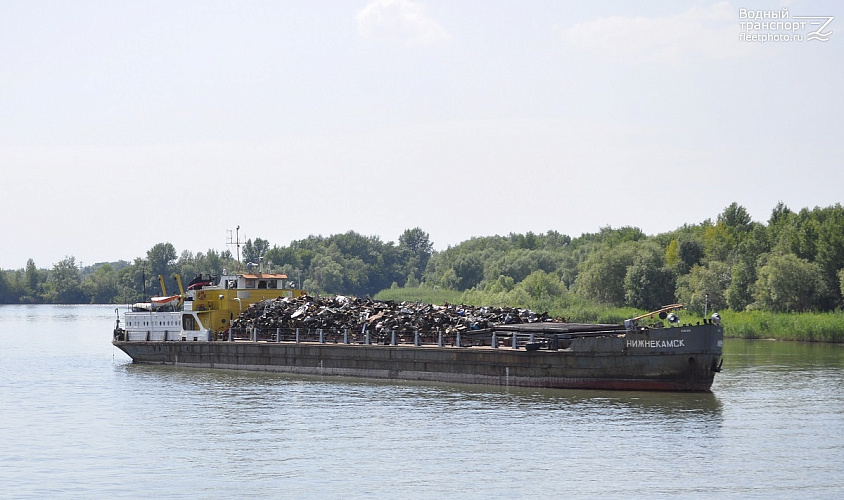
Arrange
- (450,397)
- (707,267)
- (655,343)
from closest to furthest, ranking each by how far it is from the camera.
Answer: (655,343)
(450,397)
(707,267)

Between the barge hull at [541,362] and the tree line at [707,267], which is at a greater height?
the tree line at [707,267]

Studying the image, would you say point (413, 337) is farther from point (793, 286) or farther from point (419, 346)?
point (793, 286)

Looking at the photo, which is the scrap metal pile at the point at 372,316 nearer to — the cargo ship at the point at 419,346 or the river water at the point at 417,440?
the cargo ship at the point at 419,346

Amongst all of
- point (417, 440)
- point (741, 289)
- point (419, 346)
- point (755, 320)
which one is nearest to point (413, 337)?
point (419, 346)

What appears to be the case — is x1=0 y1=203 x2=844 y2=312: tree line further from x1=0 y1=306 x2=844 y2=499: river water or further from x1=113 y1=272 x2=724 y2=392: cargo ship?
x1=0 y1=306 x2=844 y2=499: river water

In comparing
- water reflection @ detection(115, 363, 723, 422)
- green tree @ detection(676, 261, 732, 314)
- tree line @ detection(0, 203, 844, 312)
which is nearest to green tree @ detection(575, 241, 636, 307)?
tree line @ detection(0, 203, 844, 312)

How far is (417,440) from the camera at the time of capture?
31.4m

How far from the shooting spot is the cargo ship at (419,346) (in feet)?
129

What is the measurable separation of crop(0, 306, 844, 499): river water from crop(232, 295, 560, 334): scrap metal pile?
151 inches

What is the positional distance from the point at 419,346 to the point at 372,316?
243 inches

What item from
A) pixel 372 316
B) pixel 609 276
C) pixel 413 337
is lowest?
pixel 413 337

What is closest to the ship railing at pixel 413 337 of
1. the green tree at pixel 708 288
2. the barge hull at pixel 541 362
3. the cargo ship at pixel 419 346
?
the cargo ship at pixel 419 346

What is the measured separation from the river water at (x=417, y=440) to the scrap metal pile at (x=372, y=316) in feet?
12.6

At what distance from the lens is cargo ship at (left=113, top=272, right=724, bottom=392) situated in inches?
1548
